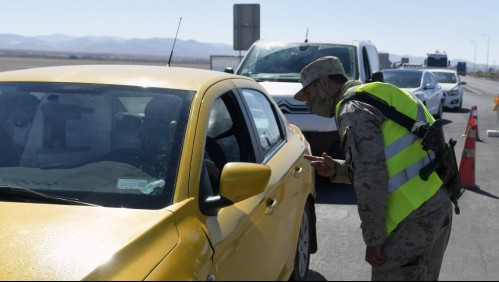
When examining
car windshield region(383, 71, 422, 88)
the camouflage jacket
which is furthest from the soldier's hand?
car windshield region(383, 71, 422, 88)

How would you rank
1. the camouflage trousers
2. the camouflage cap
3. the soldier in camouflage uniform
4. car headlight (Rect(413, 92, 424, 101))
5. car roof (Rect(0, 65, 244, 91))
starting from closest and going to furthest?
the soldier in camouflage uniform → the camouflage trousers → the camouflage cap → car roof (Rect(0, 65, 244, 91)) → car headlight (Rect(413, 92, 424, 101))

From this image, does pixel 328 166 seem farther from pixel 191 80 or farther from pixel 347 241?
pixel 347 241

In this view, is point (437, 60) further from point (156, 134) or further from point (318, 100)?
point (156, 134)

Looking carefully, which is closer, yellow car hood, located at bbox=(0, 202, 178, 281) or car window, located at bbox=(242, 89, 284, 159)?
yellow car hood, located at bbox=(0, 202, 178, 281)

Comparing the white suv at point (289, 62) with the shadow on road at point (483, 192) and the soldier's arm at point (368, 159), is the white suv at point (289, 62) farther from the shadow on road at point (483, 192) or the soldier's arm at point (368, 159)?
the soldier's arm at point (368, 159)

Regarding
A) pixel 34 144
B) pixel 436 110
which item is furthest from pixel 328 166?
pixel 436 110

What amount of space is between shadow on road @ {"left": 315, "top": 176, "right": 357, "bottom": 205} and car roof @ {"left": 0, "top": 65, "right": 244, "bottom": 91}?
4061 mm

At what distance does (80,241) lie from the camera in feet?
7.38

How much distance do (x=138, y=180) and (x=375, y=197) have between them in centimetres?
112

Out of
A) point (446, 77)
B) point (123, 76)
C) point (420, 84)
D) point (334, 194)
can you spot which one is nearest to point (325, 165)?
point (123, 76)

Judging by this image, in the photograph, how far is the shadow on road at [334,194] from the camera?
24.5 feet

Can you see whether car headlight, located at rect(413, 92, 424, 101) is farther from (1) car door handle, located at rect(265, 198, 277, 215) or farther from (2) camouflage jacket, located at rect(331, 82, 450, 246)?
A: (2) camouflage jacket, located at rect(331, 82, 450, 246)

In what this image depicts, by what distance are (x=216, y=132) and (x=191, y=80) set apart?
0.38 meters

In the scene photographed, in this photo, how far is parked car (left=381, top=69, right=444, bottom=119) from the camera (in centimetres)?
1650
